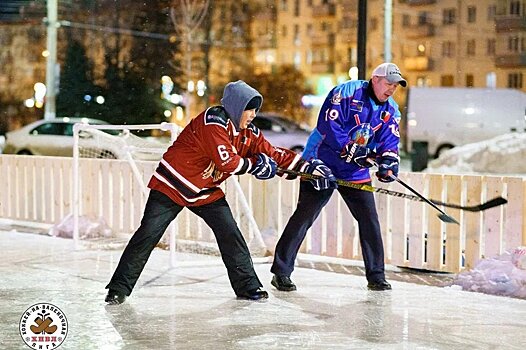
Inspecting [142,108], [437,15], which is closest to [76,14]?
[142,108]

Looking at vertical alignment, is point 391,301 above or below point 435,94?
below

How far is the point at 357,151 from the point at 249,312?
1.54m

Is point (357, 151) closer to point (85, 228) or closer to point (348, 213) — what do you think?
point (348, 213)

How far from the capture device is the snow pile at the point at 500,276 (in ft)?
23.3

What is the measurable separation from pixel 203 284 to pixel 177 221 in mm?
2409

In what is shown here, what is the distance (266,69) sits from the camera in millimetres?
41281

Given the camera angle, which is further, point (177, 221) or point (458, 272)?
point (177, 221)

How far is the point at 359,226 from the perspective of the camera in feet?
23.8

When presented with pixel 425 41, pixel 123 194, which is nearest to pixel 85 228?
pixel 123 194

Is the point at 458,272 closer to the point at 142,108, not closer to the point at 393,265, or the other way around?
the point at 393,265

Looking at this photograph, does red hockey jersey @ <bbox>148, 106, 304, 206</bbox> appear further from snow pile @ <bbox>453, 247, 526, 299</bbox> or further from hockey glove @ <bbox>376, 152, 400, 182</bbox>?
snow pile @ <bbox>453, 247, 526, 299</bbox>

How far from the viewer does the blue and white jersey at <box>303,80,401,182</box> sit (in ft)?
23.0

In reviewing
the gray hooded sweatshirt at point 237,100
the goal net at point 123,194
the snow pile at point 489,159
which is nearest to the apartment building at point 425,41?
the snow pile at point 489,159

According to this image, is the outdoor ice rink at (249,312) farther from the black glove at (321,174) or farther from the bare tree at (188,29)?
the bare tree at (188,29)
